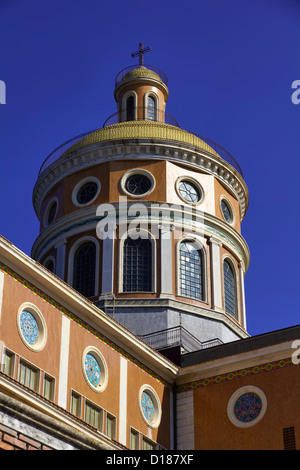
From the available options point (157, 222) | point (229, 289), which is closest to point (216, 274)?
point (229, 289)

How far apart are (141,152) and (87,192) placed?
292 centimetres

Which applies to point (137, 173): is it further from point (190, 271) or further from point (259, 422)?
point (259, 422)

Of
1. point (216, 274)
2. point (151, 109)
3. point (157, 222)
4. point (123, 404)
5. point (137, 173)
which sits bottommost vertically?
point (123, 404)

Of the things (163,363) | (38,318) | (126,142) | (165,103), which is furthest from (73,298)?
(165,103)

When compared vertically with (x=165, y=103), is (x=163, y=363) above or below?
below

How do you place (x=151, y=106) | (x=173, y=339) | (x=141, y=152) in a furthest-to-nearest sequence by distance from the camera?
(x=151, y=106), (x=141, y=152), (x=173, y=339)

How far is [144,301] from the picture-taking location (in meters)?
33.0

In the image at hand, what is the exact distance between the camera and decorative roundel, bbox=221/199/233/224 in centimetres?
3732

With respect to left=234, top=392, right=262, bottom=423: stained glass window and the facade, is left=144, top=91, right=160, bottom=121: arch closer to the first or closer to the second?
the facade

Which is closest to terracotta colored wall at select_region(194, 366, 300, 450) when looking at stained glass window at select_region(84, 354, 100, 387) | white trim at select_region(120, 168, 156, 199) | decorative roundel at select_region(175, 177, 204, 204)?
stained glass window at select_region(84, 354, 100, 387)

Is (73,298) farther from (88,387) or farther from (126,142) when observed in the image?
(126,142)

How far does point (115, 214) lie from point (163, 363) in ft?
28.3

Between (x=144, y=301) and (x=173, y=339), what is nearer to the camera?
(x=173, y=339)

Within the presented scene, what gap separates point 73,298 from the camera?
24.7m
